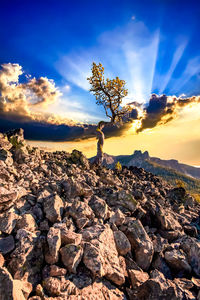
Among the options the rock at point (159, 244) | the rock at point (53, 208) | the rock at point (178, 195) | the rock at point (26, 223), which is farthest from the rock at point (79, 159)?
the rock at point (26, 223)

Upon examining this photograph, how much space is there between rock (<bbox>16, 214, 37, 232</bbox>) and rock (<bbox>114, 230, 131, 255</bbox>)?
11.2ft

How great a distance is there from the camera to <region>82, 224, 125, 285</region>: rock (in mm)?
4755

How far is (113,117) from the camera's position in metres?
29.0

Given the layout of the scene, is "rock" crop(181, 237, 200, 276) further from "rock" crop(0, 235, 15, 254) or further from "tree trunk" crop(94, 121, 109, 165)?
"tree trunk" crop(94, 121, 109, 165)

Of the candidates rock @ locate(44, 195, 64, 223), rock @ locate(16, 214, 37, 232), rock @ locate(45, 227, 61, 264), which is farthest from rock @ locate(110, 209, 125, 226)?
rock @ locate(16, 214, 37, 232)

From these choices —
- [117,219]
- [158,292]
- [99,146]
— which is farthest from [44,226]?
[99,146]

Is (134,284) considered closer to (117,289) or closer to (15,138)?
(117,289)

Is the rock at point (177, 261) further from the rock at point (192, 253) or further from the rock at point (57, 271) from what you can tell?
the rock at point (57, 271)

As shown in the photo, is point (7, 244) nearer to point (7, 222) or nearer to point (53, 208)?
point (7, 222)

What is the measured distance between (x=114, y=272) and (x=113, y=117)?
2634 centimetres

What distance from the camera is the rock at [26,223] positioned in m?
5.63

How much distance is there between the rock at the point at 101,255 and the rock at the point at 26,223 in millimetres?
1994

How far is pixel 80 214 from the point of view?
23.0 ft

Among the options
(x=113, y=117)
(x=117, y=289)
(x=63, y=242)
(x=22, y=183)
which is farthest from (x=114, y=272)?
(x=113, y=117)
